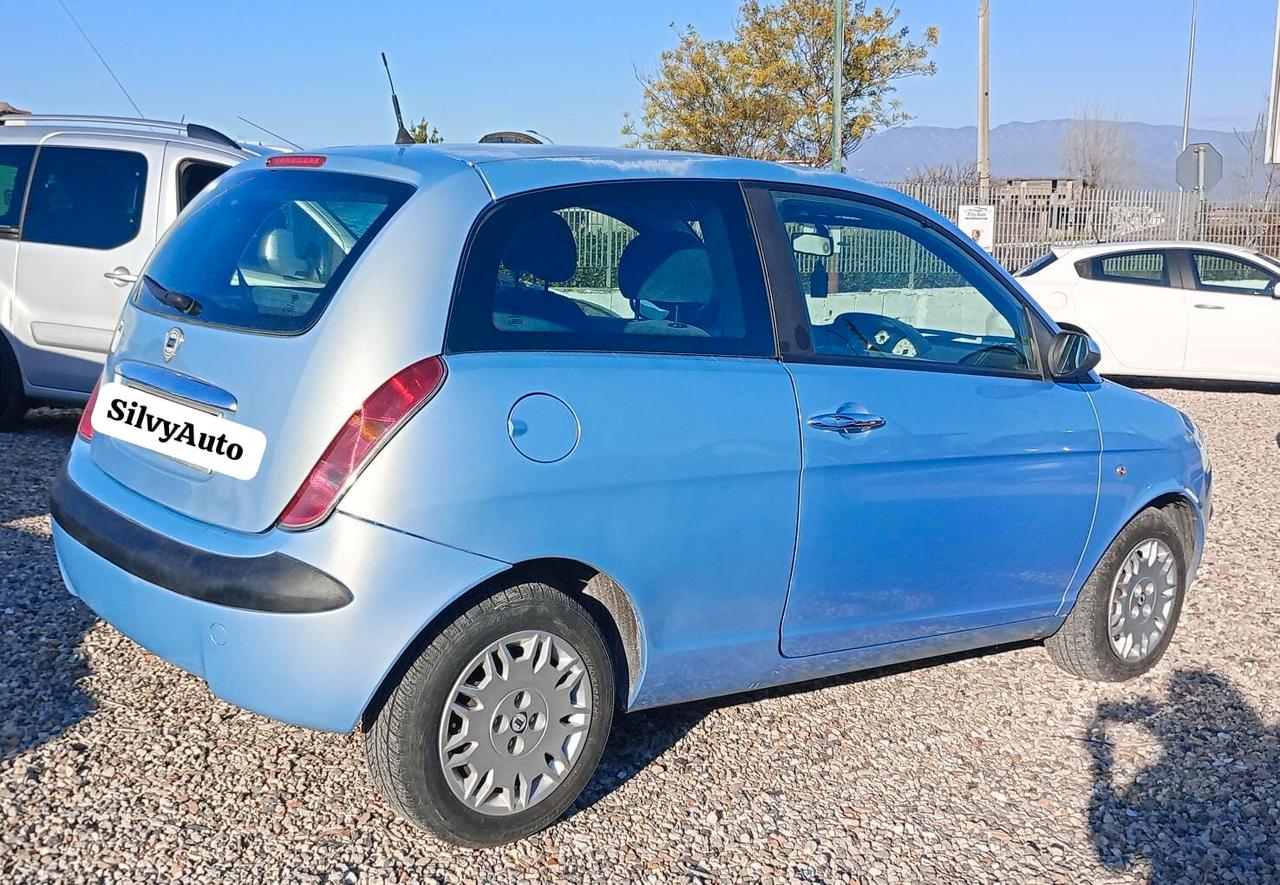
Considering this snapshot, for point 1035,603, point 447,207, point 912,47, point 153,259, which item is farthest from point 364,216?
point 912,47

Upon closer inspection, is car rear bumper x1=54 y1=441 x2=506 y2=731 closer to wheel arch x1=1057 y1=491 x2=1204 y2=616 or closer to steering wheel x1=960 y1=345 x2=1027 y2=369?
steering wheel x1=960 y1=345 x2=1027 y2=369

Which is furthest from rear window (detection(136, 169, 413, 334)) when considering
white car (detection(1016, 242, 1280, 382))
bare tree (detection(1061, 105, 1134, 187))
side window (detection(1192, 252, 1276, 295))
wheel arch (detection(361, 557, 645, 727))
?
bare tree (detection(1061, 105, 1134, 187))

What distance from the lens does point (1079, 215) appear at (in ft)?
65.6

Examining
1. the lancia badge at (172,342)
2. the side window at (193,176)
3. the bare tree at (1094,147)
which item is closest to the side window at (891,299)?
the lancia badge at (172,342)

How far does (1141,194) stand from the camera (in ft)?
67.4

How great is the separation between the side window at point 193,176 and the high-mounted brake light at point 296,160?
14.7ft

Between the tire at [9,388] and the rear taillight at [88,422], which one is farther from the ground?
the rear taillight at [88,422]

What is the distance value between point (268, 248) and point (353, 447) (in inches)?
38.8

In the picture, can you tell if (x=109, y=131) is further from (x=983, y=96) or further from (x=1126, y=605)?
(x=983, y=96)

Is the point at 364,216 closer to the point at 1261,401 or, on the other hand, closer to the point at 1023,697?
the point at 1023,697

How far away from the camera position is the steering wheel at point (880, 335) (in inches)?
162

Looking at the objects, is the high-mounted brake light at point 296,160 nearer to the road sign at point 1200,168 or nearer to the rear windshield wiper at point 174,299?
the rear windshield wiper at point 174,299

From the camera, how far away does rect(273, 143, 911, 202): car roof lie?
11.3 feet

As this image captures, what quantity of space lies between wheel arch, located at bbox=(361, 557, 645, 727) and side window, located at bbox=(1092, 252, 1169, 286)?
11060mm
